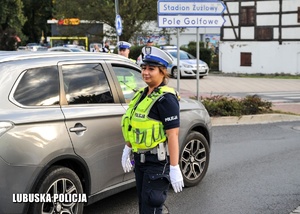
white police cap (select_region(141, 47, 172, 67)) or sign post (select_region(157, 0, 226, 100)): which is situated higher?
sign post (select_region(157, 0, 226, 100))

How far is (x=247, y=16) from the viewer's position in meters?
31.3

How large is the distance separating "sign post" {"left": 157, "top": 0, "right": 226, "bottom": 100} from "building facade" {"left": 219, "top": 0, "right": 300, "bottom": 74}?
1866 centimetres

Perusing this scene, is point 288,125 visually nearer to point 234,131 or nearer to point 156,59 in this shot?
point 234,131

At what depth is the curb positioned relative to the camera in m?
11.3

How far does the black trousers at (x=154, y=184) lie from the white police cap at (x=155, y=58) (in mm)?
725

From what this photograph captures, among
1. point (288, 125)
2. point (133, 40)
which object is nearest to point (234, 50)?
point (133, 40)

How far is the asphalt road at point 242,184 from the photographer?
542 centimetres

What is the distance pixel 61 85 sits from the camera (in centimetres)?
443

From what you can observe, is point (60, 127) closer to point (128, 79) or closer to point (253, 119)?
point (128, 79)

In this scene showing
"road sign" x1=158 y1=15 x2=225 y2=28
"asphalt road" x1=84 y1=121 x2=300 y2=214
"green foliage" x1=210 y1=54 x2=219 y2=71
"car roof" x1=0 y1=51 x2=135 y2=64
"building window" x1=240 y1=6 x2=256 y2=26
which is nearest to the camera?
"car roof" x1=0 y1=51 x2=135 y2=64

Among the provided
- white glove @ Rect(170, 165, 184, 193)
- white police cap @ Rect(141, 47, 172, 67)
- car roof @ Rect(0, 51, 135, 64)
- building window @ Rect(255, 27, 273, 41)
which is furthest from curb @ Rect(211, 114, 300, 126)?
building window @ Rect(255, 27, 273, 41)

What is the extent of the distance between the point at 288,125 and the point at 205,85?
10.8 meters

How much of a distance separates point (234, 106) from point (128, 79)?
6.92 m

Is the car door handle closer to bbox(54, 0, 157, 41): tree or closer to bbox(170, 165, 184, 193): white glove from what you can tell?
bbox(170, 165, 184, 193): white glove
